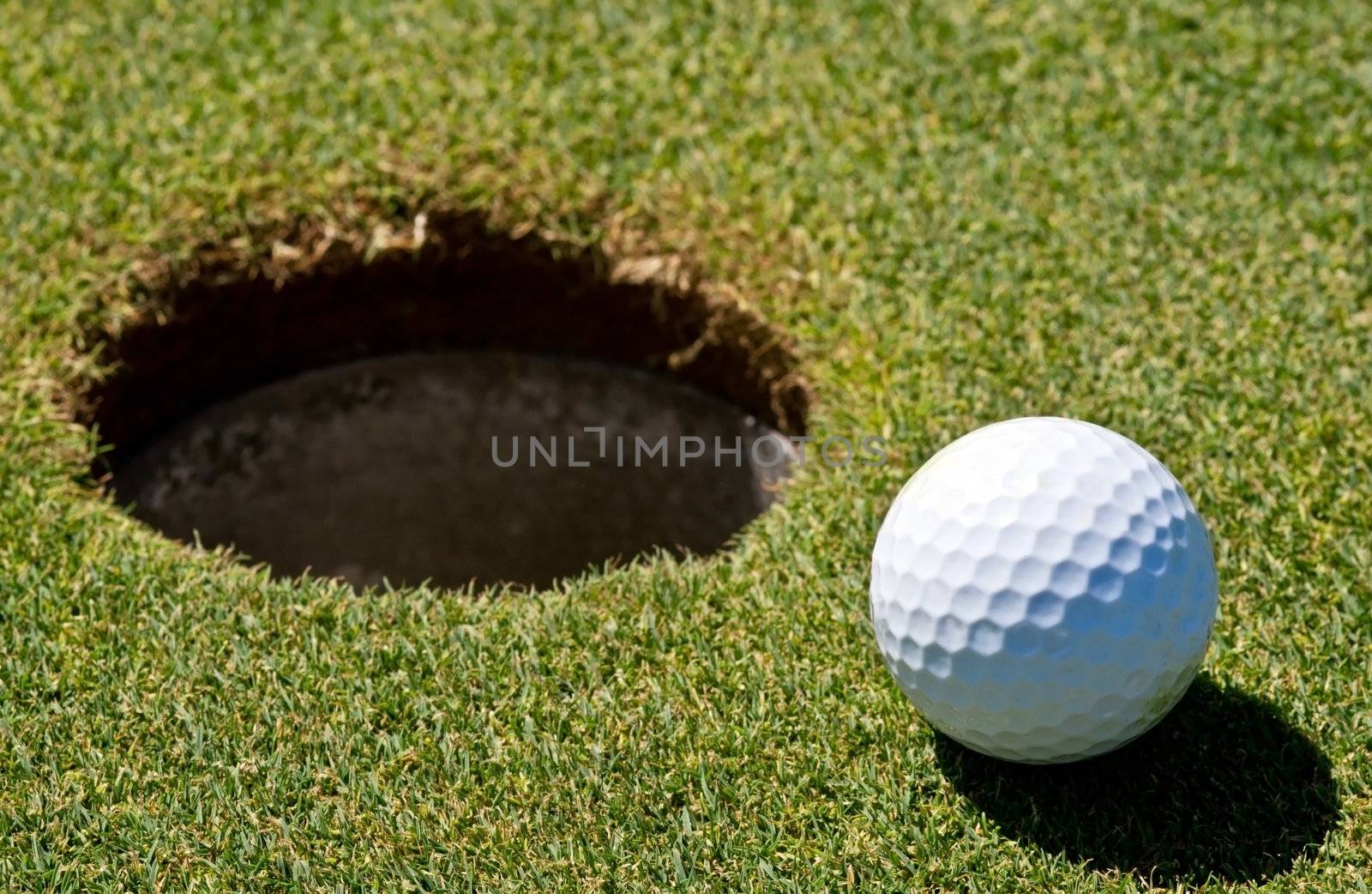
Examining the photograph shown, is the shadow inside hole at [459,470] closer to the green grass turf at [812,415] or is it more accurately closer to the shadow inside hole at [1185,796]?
the green grass turf at [812,415]

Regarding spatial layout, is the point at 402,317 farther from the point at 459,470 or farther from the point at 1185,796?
the point at 1185,796

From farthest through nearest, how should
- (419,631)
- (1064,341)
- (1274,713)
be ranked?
(1064,341) → (419,631) → (1274,713)

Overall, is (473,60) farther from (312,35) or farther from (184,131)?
(184,131)

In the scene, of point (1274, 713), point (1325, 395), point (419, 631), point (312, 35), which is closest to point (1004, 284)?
point (1325, 395)

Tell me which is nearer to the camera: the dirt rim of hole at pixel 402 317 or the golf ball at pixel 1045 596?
the golf ball at pixel 1045 596

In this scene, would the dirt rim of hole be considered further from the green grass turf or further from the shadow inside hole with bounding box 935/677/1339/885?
the shadow inside hole with bounding box 935/677/1339/885

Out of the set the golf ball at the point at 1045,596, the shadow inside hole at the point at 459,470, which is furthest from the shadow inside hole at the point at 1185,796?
the shadow inside hole at the point at 459,470
